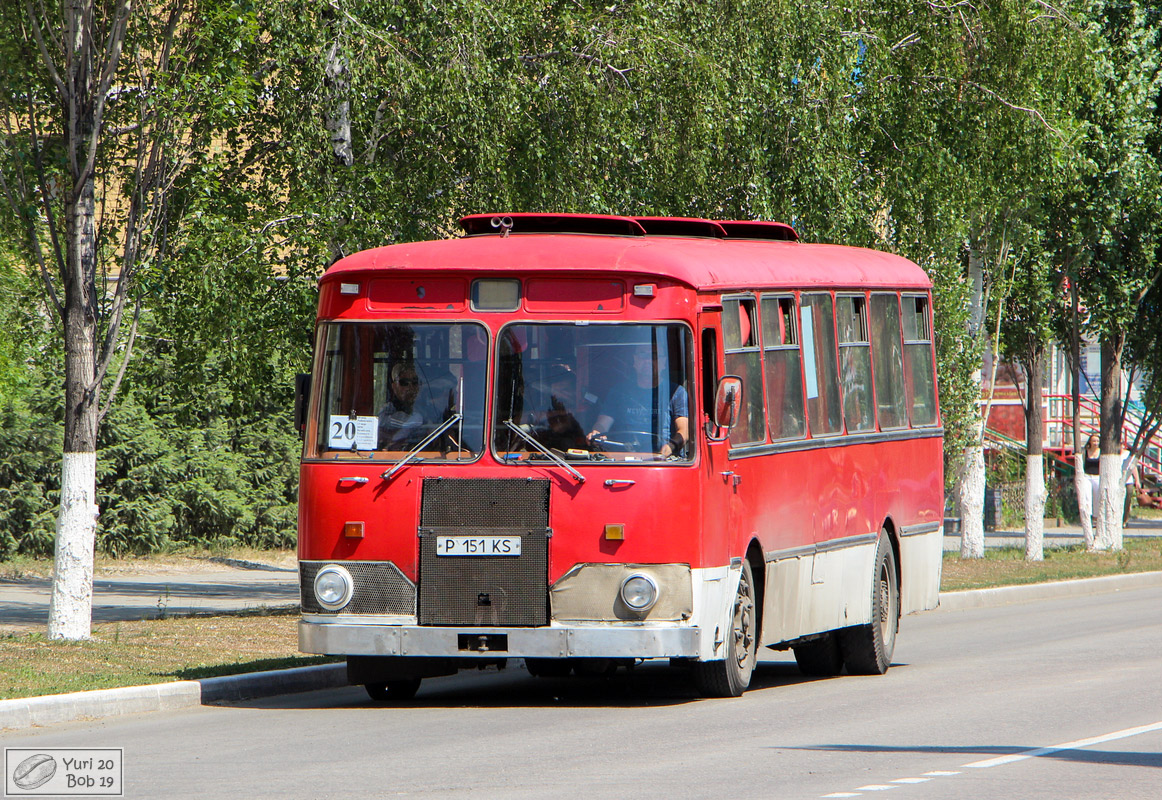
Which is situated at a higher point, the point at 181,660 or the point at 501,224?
the point at 501,224

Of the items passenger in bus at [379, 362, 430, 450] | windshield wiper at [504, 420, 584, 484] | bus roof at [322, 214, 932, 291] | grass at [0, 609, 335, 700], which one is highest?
bus roof at [322, 214, 932, 291]

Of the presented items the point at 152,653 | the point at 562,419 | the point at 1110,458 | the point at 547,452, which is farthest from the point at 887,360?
the point at 1110,458

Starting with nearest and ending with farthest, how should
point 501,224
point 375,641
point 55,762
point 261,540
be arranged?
point 55,762 → point 375,641 → point 501,224 → point 261,540

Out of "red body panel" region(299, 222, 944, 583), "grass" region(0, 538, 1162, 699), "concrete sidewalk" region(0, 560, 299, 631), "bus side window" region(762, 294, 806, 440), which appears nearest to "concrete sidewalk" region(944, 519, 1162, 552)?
"grass" region(0, 538, 1162, 699)

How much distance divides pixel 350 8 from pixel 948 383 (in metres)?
12.1

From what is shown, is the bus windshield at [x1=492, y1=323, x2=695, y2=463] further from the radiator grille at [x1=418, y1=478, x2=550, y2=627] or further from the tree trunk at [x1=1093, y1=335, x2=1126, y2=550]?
the tree trunk at [x1=1093, y1=335, x2=1126, y2=550]

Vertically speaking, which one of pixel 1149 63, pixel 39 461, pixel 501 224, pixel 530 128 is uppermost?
pixel 1149 63

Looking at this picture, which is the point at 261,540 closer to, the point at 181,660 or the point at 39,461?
the point at 39,461

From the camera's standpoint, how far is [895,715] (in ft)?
37.6

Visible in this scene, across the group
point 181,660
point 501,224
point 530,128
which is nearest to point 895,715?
point 501,224

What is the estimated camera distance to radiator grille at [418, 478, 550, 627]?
11.4m

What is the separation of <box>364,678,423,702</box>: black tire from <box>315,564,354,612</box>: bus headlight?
115 cm

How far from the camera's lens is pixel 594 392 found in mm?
11562

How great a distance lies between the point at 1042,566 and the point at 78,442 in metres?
17.0
